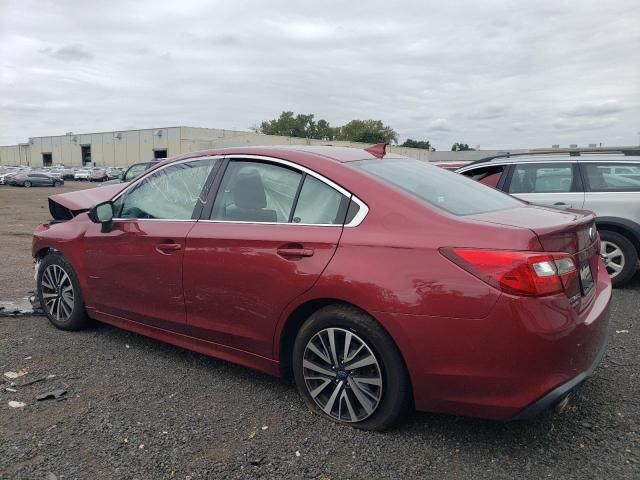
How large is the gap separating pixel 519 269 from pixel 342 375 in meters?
1.15

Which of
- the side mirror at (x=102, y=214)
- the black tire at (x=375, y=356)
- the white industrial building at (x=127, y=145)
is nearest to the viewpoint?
the black tire at (x=375, y=356)

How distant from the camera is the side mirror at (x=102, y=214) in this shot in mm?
4273

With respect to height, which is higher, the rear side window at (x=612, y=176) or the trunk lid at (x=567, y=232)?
the rear side window at (x=612, y=176)

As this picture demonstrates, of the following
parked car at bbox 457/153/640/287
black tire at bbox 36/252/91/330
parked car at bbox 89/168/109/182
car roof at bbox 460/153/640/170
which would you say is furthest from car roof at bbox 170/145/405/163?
parked car at bbox 89/168/109/182

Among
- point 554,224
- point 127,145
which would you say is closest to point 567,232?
point 554,224

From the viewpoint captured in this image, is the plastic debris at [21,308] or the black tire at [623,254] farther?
the black tire at [623,254]

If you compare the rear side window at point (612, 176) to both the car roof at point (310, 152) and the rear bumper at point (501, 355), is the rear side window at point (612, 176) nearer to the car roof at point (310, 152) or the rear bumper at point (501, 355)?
the car roof at point (310, 152)

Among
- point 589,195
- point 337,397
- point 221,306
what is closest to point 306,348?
point 337,397

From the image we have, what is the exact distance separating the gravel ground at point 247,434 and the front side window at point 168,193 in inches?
45.0

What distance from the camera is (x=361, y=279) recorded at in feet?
9.46

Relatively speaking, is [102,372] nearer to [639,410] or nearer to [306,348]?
[306,348]

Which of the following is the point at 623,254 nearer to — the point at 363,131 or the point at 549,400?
the point at 549,400

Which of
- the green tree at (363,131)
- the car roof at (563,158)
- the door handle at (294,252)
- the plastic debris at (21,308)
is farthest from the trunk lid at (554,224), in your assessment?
the green tree at (363,131)

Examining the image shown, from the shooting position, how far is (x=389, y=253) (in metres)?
2.85
